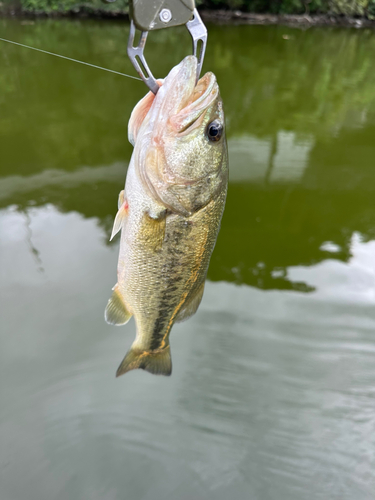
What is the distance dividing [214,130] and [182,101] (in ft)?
0.54

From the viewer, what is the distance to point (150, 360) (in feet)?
5.99

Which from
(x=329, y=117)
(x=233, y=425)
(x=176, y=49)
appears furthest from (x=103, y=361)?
(x=176, y=49)

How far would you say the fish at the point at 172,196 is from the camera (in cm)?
133

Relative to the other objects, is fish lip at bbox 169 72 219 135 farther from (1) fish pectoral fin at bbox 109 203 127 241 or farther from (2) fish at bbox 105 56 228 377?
(1) fish pectoral fin at bbox 109 203 127 241

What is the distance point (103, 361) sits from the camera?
3.09 m

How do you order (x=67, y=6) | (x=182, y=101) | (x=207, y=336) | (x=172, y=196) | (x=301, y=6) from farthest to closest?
(x=301, y=6)
(x=67, y=6)
(x=207, y=336)
(x=172, y=196)
(x=182, y=101)

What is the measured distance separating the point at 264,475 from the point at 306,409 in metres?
0.64

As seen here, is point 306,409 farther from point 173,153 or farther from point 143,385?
point 173,153

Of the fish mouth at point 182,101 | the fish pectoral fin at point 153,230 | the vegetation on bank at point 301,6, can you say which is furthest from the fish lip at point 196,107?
the vegetation on bank at point 301,6

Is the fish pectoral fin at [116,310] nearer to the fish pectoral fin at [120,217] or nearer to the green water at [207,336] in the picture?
the fish pectoral fin at [120,217]

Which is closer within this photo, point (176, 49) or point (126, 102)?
point (126, 102)

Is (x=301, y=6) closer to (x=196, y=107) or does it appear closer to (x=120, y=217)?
(x=196, y=107)

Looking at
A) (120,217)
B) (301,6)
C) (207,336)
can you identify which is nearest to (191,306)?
(120,217)

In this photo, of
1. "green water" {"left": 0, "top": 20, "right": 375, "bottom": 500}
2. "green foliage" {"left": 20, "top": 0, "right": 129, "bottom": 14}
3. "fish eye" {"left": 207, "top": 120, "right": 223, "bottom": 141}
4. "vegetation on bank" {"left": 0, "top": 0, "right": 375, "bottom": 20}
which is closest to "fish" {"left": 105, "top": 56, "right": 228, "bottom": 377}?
"fish eye" {"left": 207, "top": 120, "right": 223, "bottom": 141}
